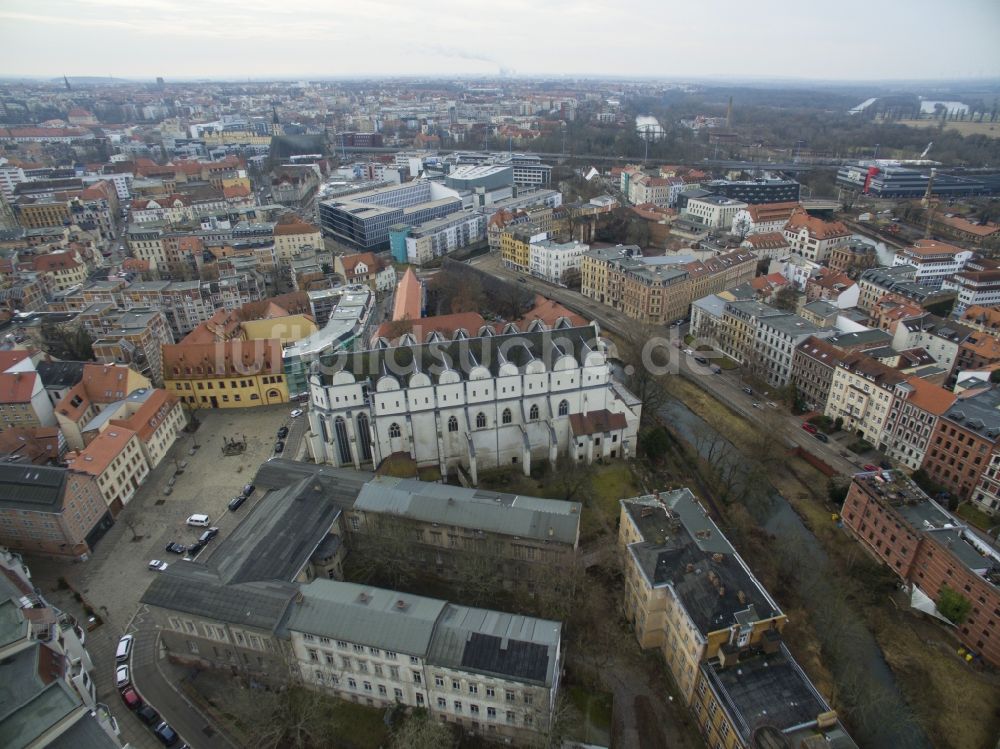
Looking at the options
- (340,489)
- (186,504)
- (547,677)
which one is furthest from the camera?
(186,504)

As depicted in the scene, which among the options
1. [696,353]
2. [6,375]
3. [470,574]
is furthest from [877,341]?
[6,375]

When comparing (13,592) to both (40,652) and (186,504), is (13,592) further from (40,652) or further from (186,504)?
(186,504)

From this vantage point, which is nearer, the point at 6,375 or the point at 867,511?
the point at 867,511

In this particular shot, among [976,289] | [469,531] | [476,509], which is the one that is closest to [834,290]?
[976,289]

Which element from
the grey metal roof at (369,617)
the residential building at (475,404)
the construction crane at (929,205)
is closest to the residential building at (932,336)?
the residential building at (475,404)

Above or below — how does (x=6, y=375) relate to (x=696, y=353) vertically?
above

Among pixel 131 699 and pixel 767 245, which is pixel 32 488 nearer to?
pixel 131 699
